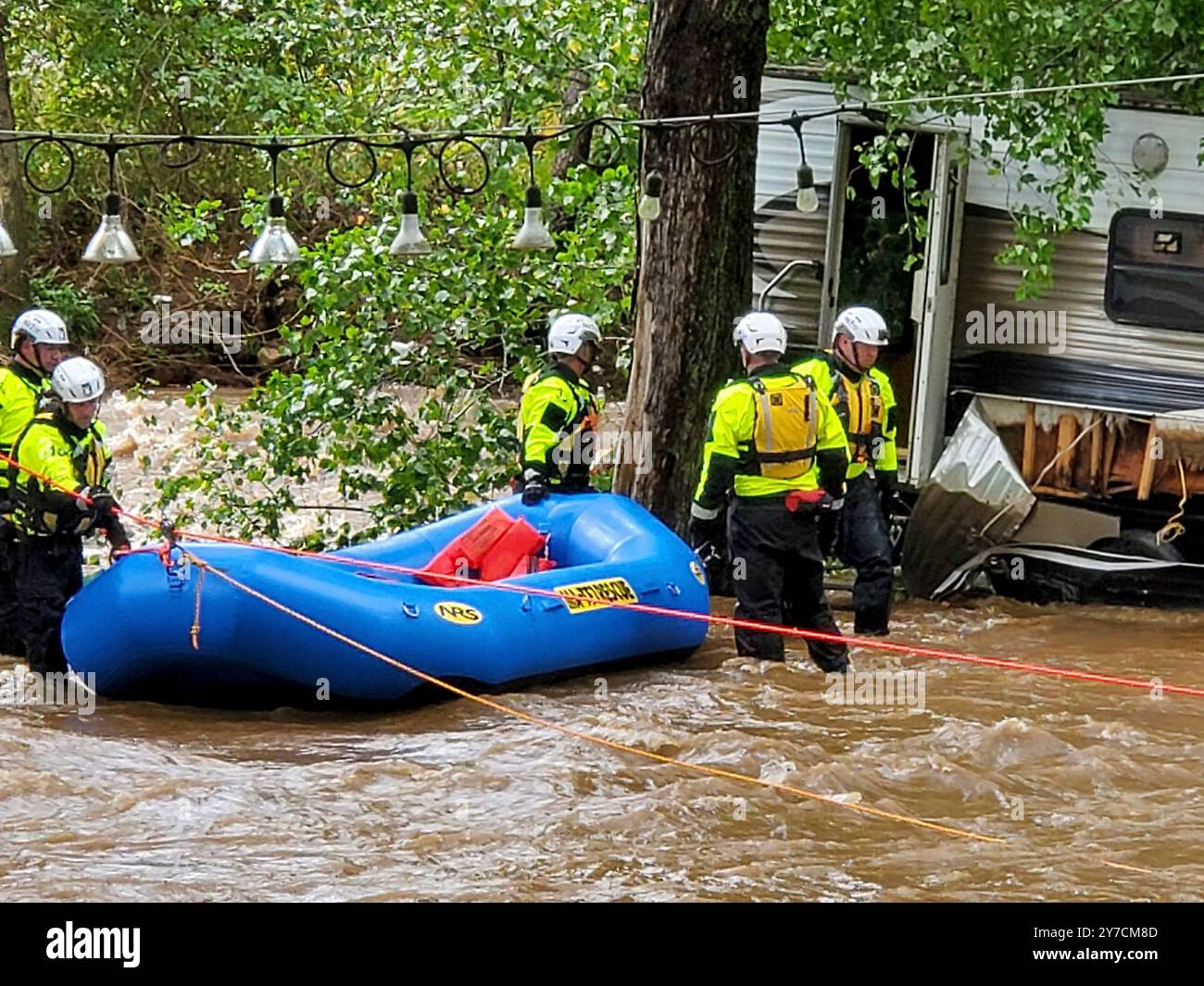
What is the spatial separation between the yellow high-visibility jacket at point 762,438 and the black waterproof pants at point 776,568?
0.38 ft

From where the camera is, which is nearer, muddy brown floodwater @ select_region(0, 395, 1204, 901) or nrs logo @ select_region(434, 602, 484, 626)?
muddy brown floodwater @ select_region(0, 395, 1204, 901)

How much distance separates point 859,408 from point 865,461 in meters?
0.28

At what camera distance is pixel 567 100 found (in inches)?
520

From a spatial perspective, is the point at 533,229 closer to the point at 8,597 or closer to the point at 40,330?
the point at 40,330

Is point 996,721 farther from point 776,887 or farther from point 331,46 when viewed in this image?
point 331,46

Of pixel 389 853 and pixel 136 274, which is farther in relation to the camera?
pixel 136 274

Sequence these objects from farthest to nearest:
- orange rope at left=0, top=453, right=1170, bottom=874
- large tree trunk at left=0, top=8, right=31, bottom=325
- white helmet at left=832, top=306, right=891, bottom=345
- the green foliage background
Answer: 1. large tree trunk at left=0, top=8, right=31, bottom=325
2. the green foliage background
3. white helmet at left=832, top=306, right=891, bottom=345
4. orange rope at left=0, top=453, right=1170, bottom=874

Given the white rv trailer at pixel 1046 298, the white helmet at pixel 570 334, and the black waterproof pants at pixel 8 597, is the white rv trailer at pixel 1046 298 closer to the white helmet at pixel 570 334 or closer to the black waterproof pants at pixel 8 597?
the white helmet at pixel 570 334

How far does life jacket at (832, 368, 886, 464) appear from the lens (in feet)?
30.4

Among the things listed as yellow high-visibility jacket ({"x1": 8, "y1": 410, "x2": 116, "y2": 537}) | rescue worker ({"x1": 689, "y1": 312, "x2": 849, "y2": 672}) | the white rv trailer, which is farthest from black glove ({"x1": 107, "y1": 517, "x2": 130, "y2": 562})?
the white rv trailer

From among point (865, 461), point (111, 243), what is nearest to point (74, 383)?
point (111, 243)

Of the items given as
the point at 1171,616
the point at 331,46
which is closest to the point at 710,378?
the point at 1171,616

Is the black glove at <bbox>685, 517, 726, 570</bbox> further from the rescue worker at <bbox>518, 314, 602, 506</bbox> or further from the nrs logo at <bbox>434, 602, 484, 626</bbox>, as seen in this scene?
the nrs logo at <bbox>434, 602, 484, 626</bbox>

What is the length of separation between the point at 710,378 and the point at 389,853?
4577 mm
